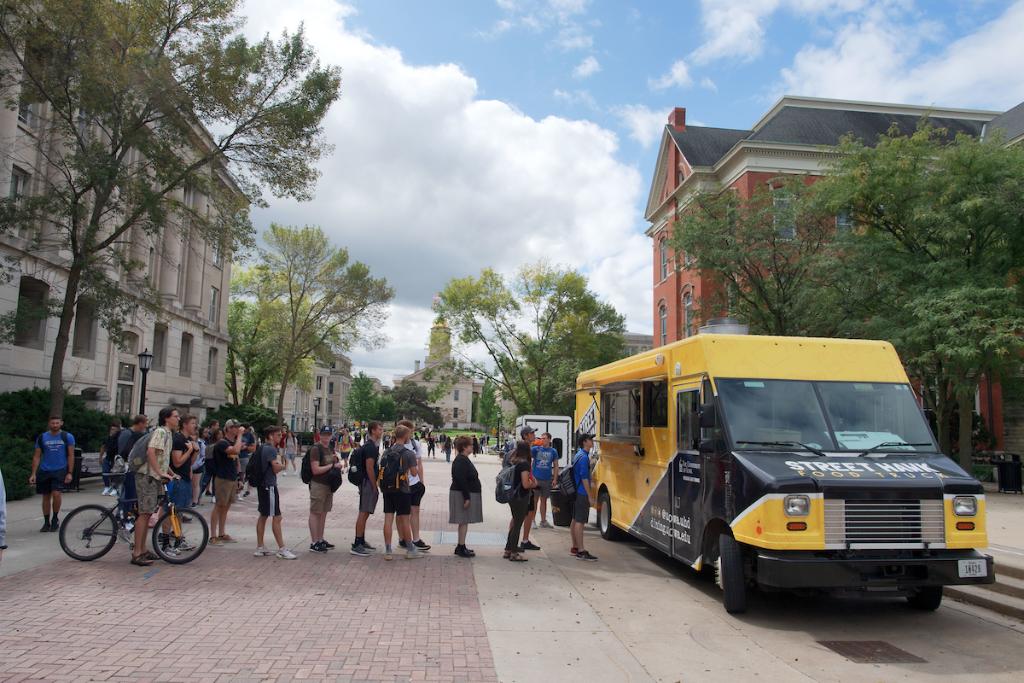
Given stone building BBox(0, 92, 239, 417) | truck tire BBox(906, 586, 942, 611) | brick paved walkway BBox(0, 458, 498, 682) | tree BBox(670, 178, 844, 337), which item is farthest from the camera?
tree BBox(670, 178, 844, 337)

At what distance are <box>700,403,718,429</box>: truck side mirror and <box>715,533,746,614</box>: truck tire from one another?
115 centimetres

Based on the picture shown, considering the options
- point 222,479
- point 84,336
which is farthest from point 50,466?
point 84,336

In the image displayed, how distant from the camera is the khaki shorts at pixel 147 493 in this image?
8.59 metres

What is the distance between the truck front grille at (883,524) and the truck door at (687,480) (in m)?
1.70

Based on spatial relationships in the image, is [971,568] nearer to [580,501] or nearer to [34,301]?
[580,501]

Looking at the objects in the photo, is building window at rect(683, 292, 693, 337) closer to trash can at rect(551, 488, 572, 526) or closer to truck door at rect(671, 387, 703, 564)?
trash can at rect(551, 488, 572, 526)

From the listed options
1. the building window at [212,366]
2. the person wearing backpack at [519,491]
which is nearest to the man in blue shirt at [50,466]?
the person wearing backpack at [519,491]

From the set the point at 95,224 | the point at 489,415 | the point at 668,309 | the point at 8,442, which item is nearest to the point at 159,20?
the point at 95,224

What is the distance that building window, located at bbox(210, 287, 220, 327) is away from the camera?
42.7 meters

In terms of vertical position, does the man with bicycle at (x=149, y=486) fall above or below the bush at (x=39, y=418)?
below

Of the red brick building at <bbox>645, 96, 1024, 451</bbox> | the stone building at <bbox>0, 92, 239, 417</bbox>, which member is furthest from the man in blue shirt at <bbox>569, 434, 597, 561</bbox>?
the red brick building at <bbox>645, 96, 1024, 451</bbox>

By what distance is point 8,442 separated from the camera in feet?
47.5

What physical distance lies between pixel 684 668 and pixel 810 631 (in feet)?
6.35

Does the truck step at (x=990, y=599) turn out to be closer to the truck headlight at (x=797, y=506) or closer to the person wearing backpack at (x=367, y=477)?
the truck headlight at (x=797, y=506)
